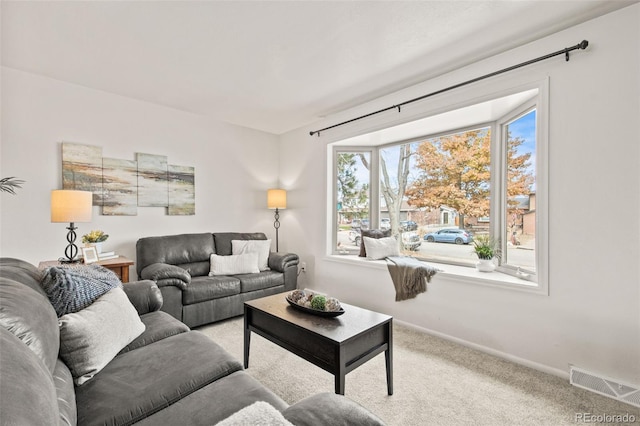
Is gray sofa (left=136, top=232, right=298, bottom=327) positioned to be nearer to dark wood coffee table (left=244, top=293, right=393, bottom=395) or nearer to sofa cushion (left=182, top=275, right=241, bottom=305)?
sofa cushion (left=182, top=275, right=241, bottom=305)

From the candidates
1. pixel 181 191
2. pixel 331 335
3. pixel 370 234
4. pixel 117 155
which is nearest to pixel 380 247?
pixel 370 234

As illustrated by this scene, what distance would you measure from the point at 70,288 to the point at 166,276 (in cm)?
136

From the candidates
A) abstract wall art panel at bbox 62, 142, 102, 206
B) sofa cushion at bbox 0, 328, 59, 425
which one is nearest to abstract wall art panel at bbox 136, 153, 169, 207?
abstract wall art panel at bbox 62, 142, 102, 206

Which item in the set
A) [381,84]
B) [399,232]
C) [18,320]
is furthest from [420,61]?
[18,320]

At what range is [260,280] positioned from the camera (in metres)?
3.57

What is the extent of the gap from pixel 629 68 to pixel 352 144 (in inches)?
112

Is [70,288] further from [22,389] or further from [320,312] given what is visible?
[320,312]

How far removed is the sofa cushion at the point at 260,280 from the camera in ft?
11.3

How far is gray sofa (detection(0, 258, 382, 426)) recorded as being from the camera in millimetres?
719

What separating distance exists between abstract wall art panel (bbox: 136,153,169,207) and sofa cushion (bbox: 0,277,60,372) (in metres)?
2.54

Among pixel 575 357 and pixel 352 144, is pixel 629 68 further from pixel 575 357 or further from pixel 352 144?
pixel 352 144

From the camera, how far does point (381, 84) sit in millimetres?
3145

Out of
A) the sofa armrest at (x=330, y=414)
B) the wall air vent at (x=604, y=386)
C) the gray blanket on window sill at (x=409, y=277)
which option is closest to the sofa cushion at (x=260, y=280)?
the gray blanket on window sill at (x=409, y=277)

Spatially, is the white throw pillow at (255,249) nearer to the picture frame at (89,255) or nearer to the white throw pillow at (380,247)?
the white throw pillow at (380,247)
